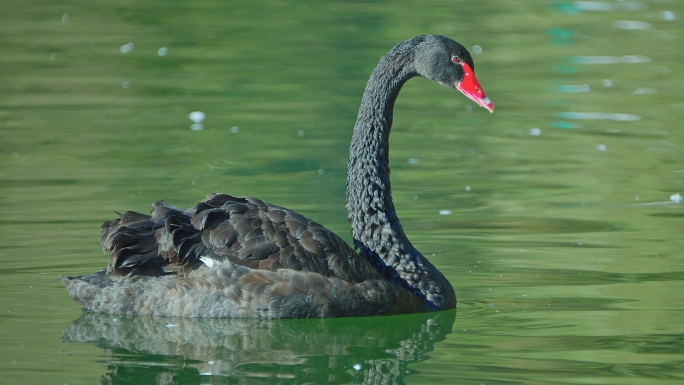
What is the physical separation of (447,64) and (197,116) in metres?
7.14

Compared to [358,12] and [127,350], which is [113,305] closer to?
[127,350]

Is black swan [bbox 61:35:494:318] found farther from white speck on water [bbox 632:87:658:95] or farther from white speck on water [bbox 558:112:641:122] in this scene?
white speck on water [bbox 632:87:658:95]

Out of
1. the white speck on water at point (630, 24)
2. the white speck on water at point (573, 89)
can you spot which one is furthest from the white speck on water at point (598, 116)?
the white speck on water at point (630, 24)

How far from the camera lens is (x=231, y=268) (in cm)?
718

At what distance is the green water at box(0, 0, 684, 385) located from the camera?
6.66 m

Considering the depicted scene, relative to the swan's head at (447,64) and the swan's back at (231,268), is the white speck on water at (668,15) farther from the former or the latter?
the swan's back at (231,268)

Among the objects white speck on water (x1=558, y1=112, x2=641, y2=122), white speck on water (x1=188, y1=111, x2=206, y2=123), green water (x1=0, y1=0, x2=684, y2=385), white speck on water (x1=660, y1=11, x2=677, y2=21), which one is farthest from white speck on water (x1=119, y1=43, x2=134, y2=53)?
white speck on water (x1=660, y1=11, x2=677, y2=21)

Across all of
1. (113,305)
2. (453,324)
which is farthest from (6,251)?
(453,324)

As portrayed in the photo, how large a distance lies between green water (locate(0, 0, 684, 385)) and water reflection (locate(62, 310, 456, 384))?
0.02 meters

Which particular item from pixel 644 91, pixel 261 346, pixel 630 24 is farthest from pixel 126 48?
pixel 261 346

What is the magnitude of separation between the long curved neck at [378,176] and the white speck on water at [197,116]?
6.75 m

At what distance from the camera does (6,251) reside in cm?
877

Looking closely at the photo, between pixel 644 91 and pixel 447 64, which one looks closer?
pixel 447 64

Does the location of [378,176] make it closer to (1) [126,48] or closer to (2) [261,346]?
(2) [261,346]
